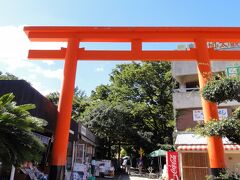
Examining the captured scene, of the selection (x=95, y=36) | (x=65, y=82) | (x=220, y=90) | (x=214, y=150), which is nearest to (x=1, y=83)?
(x=65, y=82)

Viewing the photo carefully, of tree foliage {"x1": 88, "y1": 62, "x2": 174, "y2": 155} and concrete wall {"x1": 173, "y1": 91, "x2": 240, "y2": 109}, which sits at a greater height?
tree foliage {"x1": 88, "y1": 62, "x2": 174, "y2": 155}

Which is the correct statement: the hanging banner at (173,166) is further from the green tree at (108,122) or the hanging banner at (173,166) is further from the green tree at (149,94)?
the green tree at (149,94)

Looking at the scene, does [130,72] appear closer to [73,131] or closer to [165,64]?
[165,64]

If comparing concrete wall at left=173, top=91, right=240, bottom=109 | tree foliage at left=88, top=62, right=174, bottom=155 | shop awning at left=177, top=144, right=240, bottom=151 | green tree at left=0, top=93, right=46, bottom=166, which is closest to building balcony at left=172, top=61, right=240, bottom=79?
concrete wall at left=173, top=91, right=240, bottom=109

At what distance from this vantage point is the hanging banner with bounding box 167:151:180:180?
14.4 metres

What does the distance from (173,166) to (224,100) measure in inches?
348

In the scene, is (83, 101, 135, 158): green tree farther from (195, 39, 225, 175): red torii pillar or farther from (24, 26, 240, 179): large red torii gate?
(195, 39, 225, 175): red torii pillar

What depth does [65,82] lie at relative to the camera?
31.1 feet

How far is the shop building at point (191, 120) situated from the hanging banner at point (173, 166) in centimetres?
28

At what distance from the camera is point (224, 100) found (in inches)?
261

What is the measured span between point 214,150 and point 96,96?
Answer: 1051 inches

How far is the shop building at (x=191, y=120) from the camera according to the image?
13891 millimetres

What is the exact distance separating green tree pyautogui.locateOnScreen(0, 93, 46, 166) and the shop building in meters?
8.17

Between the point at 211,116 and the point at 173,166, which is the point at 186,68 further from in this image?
the point at 211,116
